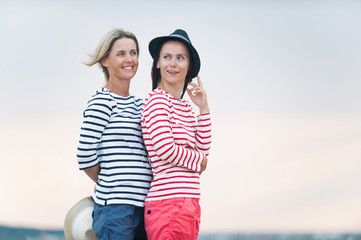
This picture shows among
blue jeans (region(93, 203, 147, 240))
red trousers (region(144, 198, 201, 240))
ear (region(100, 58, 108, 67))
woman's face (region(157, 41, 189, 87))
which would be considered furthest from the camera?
ear (region(100, 58, 108, 67))

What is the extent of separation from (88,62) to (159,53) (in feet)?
2.10

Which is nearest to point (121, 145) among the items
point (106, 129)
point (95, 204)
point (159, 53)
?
point (106, 129)

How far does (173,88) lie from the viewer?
422 cm

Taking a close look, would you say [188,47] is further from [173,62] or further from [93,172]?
[93,172]

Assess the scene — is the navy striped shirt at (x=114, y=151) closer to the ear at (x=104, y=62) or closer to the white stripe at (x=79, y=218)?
the white stripe at (x=79, y=218)

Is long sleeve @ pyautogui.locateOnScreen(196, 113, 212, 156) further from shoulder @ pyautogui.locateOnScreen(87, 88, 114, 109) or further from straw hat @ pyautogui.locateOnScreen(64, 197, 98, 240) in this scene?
straw hat @ pyautogui.locateOnScreen(64, 197, 98, 240)

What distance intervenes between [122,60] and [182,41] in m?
0.51

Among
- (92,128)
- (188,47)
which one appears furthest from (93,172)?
(188,47)

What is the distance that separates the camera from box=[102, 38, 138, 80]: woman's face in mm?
4312

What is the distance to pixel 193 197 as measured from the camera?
157 inches

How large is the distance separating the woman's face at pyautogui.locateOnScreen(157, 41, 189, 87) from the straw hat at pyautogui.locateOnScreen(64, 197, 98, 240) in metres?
1.25

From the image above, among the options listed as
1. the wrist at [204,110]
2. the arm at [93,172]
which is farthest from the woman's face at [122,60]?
the arm at [93,172]

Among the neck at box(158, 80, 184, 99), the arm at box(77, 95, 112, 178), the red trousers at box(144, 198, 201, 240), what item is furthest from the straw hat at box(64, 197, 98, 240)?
the neck at box(158, 80, 184, 99)

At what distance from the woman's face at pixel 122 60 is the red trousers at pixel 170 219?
1.09 m
